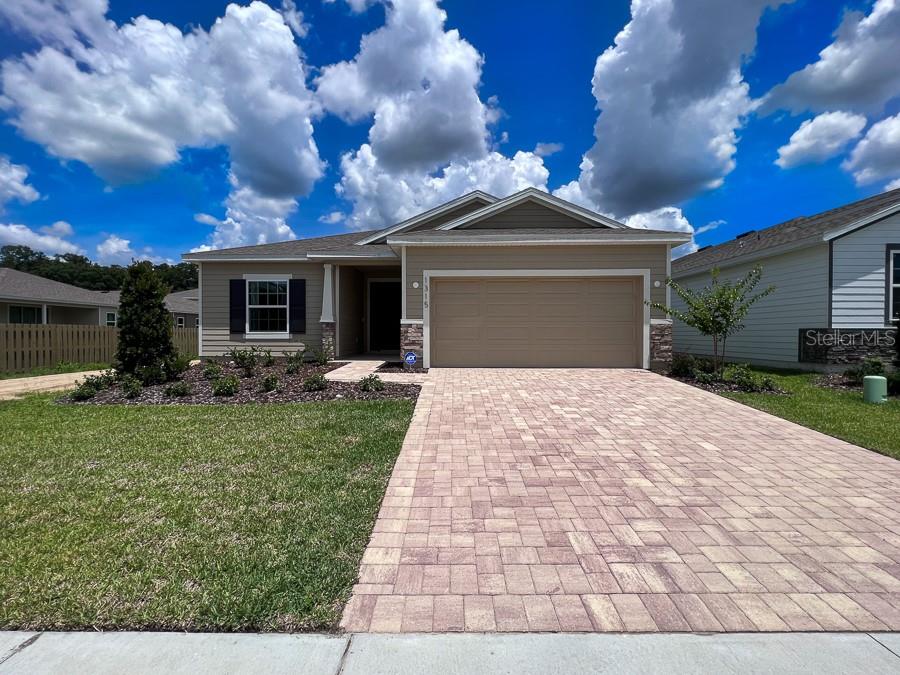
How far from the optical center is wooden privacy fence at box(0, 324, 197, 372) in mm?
12500

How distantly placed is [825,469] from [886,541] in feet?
5.11

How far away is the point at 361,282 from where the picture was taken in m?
15.3

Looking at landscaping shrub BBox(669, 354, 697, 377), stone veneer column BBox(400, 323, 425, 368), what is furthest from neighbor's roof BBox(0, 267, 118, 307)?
landscaping shrub BBox(669, 354, 697, 377)

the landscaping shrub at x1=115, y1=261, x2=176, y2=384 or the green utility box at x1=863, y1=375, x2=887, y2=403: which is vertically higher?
the landscaping shrub at x1=115, y1=261, x2=176, y2=384

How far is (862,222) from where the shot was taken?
1071 cm

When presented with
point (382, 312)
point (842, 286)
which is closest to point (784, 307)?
point (842, 286)

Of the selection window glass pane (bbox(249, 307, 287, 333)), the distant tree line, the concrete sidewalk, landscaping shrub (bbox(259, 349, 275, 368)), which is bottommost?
the concrete sidewalk

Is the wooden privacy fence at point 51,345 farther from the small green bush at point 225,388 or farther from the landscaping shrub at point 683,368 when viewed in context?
the landscaping shrub at point 683,368

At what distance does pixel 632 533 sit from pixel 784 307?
12.6 m

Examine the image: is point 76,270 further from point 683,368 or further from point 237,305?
point 683,368

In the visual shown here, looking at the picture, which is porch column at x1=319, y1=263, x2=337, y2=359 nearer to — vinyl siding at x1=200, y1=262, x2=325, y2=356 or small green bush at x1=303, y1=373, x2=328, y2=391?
vinyl siding at x1=200, y1=262, x2=325, y2=356

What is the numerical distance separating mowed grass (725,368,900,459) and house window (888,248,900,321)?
150 inches

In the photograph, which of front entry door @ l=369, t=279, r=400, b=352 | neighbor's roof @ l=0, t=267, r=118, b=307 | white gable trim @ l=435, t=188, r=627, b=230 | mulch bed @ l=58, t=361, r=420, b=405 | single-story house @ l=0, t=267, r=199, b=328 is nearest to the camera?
mulch bed @ l=58, t=361, r=420, b=405

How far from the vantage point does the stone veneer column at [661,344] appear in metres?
10.7
